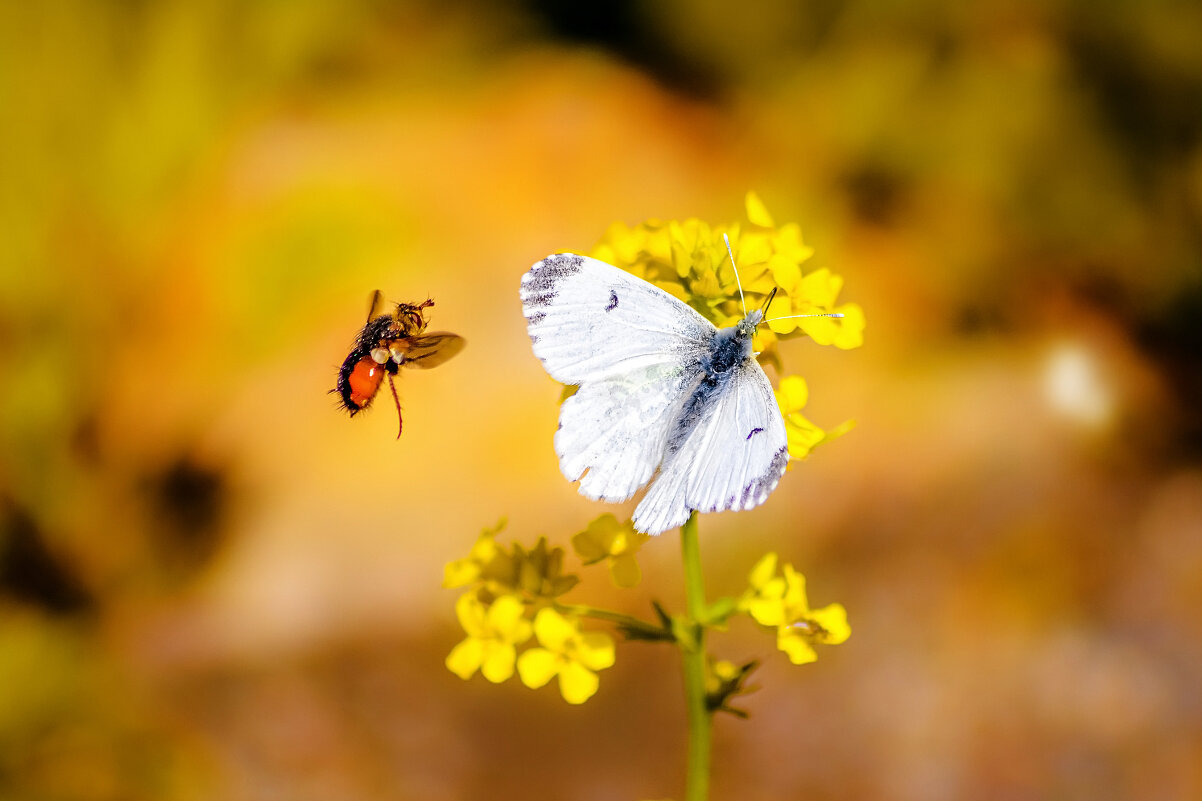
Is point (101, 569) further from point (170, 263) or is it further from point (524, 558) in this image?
point (524, 558)

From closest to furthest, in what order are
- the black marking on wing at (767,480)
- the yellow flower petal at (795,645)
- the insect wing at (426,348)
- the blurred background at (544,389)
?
the black marking on wing at (767,480)
the yellow flower petal at (795,645)
the insect wing at (426,348)
the blurred background at (544,389)

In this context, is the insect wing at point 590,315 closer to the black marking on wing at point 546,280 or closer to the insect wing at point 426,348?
the black marking on wing at point 546,280

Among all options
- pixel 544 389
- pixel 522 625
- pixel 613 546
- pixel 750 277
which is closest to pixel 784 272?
pixel 750 277

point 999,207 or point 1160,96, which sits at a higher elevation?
point 1160,96

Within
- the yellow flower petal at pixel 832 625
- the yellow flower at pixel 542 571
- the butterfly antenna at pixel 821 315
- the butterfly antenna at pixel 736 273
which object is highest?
the butterfly antenna at pixel 736 273

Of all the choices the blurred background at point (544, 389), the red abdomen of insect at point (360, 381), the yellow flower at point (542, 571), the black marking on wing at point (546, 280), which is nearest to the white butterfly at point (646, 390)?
the black marking on wing at point (546, 280)

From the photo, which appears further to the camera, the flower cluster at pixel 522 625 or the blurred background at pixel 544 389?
the blurred background at pixel 544 389

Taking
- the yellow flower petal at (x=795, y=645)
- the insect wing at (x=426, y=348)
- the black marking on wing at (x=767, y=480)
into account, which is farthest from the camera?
the insect wing at (x=426, y=348)

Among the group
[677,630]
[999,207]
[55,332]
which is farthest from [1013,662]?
[55,332]
